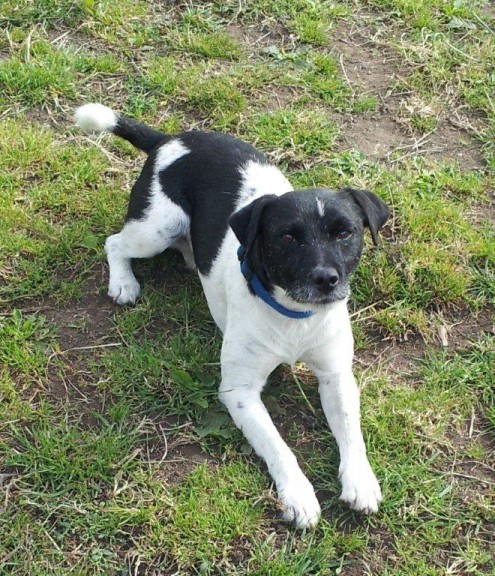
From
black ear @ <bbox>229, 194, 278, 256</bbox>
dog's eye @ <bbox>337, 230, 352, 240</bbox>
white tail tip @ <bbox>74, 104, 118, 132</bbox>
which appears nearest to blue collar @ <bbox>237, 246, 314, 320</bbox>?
black ear @ <bbox>229, 194, 278, 256</bbox>

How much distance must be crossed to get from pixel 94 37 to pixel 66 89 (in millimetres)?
680

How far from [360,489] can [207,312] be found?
4.60 feet

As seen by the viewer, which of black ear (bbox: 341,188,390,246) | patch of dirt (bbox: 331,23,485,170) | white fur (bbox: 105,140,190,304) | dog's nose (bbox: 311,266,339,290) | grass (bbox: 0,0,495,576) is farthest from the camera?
patch of dirt (bbox: 331,23,485,170)

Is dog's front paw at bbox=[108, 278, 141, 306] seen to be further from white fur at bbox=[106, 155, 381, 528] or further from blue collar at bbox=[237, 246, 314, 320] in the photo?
blue collar at bbox=[237, 246, 314, 320]

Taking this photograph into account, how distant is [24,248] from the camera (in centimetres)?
498

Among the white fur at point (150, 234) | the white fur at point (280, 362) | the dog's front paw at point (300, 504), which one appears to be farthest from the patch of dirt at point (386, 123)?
the dog's front paw at point (300, 504)

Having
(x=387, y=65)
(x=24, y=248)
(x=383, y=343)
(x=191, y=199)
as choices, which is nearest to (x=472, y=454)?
(x=383, y=343)

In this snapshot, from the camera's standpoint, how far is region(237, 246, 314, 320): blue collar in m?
3.91

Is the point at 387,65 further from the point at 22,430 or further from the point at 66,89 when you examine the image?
the point at 22,430

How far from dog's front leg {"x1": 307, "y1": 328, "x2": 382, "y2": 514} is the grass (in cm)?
9

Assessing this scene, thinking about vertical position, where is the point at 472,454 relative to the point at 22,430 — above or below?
above

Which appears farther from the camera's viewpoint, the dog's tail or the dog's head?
the dog's tail

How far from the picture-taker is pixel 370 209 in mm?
3900

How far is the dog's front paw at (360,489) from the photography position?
376 centimetres
